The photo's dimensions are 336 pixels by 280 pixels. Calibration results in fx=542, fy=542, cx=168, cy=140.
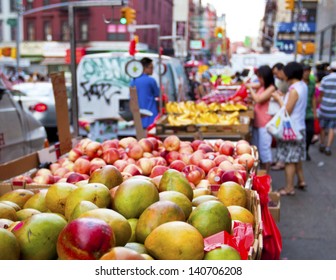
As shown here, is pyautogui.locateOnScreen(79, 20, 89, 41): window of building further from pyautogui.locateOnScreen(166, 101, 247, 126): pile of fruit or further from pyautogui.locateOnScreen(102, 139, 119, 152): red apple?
pyautogui.locateOnScreen(102, 139, 119, 152): red apple

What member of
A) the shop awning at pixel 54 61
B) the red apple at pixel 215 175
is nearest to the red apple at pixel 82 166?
the red apple at pixel 215 175

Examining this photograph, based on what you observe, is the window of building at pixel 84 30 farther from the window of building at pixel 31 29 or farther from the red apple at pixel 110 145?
the red apple at pixel 110 145

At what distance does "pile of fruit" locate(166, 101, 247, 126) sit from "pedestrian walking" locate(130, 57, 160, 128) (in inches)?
13.0

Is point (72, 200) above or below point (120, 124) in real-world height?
above

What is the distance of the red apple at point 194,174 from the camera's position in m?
4.12

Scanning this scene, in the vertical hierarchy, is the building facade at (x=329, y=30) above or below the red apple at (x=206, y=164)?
above

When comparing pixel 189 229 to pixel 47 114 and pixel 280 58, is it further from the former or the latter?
pixel 280 58

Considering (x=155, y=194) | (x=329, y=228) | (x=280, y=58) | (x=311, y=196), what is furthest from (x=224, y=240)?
(x=280, y=58)

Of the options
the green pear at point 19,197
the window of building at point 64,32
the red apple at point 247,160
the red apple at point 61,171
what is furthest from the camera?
the window of building at point 64,32

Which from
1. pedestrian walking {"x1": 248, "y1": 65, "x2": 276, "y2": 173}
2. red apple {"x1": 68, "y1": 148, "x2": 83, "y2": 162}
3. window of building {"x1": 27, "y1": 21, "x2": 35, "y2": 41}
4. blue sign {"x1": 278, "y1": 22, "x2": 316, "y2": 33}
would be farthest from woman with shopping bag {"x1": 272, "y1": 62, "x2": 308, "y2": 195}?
blue sign {"x1": 278, "y1": 22, "x2": 316, "y2": 33}

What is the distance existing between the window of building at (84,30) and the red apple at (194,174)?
44.7 meters

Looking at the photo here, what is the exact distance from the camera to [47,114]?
14.2 metres

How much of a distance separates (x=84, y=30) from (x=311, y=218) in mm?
42859
